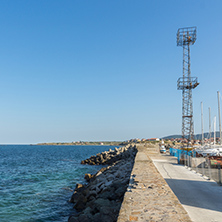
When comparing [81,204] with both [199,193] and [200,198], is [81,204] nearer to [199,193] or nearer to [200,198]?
[199,193]

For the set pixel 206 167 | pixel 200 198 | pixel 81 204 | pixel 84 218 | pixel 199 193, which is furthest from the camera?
pixel 206 167

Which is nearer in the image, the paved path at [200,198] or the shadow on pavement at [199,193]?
the paved path at [200,198]

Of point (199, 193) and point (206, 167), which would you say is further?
point (206, 167)

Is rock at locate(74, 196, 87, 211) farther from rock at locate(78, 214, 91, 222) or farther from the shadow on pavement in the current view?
the shadow on pavement

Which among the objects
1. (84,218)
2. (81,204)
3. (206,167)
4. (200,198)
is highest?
(206,167)

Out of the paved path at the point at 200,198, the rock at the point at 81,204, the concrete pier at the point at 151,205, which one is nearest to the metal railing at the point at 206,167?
the paved path at the point at 200,198

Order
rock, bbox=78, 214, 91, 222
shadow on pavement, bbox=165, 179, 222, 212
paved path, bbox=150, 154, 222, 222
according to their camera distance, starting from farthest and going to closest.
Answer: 1. rock, bbox=78, 214, 91, 222
2. shadow on pavement, bbox=165, 179, 222, 212
3. paved path, bbox=150, 154, 222, 222

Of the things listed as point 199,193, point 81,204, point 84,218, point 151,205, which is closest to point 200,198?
point 199,193

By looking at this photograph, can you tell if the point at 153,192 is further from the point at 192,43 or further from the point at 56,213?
the point at 192,43

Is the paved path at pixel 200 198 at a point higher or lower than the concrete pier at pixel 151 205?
lower

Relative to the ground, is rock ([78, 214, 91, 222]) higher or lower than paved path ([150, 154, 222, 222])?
lower

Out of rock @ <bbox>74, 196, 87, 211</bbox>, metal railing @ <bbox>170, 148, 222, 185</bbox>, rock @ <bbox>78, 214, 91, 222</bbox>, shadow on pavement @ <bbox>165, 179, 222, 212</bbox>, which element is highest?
metal railing @ <bbox>170, 148, 222, 185</bbox>

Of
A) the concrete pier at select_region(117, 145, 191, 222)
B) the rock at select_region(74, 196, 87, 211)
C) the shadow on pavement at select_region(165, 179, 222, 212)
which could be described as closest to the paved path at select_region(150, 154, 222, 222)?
the shadow on pavement at select_region(165, 179, 222, 212)

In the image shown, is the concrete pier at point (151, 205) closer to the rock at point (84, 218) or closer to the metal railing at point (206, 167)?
the rock at point (84, 218)
